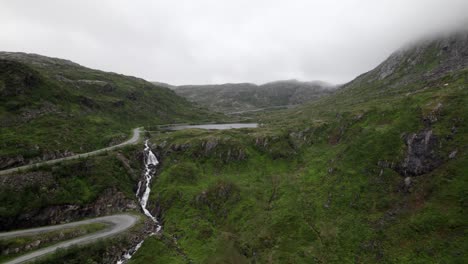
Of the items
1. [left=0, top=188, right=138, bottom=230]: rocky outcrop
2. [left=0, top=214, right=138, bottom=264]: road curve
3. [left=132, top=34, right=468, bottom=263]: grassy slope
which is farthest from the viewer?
[left=0, top=188, right=138, bottom=230]: rocky outcrop

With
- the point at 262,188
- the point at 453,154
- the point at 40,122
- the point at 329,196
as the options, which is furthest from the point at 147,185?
the point at 453,154

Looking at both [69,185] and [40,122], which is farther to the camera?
[40,122]

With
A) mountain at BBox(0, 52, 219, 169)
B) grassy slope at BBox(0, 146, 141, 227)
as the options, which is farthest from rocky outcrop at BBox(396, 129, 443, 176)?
mountain at BBox(0, 52, 219, 169)

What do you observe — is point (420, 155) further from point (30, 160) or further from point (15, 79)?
point (15, 79)

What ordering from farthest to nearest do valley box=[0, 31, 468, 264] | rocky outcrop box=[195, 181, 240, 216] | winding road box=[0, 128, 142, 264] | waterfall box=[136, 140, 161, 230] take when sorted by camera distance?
waterfall box=[136, 140, 161, 230] → rocky outcrop box=[195, 181, 240, 216] → valley box=[0, 31, 468, 264] → winding road box=[0, 128, 142, 264]

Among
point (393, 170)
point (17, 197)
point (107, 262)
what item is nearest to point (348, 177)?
point (393, 170)

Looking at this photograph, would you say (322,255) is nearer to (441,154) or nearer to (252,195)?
(252,195)

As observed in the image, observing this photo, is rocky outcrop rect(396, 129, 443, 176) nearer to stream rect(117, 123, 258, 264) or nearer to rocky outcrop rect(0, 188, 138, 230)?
stream rect(117, 123, 258, 264)
